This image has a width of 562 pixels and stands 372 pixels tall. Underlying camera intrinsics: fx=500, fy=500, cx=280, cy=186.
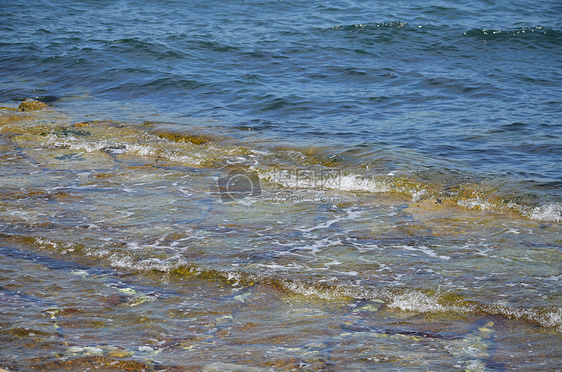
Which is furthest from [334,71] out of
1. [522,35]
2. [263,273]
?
[263,273]

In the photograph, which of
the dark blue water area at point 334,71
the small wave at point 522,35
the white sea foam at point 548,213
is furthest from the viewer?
the small wave at point 522,35

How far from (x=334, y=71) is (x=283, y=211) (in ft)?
26.5

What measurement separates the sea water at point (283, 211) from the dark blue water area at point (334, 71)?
9 centimetres

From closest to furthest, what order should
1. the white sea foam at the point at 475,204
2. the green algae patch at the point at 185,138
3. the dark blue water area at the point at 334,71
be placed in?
the white sea foam at the point at 475,204 → the green algae patch at the point at 185,138 → the dark blue water area at the point at 334,71

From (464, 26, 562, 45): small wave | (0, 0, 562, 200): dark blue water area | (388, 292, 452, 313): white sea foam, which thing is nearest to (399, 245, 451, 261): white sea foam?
(388, 292, 452, 313): white sea foam

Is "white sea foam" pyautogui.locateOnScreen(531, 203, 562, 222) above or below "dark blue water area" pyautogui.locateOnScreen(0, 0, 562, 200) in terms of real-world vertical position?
below

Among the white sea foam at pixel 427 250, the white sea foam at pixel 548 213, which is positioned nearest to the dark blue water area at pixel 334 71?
the white sea foam at pixel 548 213

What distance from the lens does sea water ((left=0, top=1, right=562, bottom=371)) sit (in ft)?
10.6

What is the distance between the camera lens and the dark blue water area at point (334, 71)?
27.7ft

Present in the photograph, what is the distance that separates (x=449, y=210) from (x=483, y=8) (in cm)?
1627

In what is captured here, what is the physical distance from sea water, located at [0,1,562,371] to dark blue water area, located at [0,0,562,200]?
9 cm

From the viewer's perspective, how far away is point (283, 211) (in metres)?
5.58

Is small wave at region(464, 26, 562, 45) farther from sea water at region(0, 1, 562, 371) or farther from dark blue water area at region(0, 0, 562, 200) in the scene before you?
sea water at region(0, 1, 562, 371)

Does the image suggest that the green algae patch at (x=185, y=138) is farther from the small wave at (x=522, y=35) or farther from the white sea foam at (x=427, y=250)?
the small wave at (x=522, y=35)
